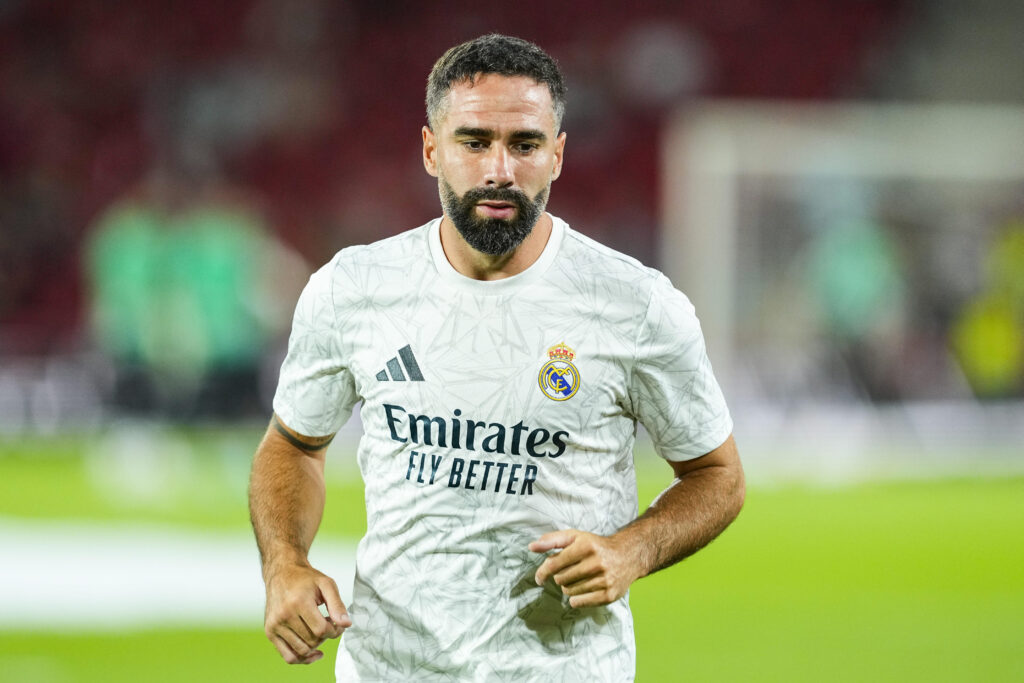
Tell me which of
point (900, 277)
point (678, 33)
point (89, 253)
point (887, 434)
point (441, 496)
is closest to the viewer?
point (441, 496)

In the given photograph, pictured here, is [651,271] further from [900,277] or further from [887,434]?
[900,277]

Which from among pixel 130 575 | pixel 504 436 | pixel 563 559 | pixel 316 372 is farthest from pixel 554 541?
pixel 130 575

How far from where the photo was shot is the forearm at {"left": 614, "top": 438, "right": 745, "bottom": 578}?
118 inches

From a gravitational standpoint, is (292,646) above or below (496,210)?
below

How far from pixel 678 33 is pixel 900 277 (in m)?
5.32

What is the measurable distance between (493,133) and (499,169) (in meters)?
0.08

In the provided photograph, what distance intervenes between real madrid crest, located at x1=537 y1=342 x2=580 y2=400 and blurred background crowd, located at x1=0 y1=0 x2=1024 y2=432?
1202cm

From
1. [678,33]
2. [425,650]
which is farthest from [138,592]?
[678,33]

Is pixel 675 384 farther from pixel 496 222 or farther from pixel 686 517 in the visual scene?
pixel 496 222

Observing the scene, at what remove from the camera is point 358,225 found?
1959 centimetres

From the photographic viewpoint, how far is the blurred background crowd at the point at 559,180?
16.5 m

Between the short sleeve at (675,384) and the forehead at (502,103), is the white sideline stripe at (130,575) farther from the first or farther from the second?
the forehead at (502,103)

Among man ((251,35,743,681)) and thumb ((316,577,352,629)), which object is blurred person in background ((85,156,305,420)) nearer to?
man ((251,35,743,681))

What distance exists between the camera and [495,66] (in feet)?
9.87
